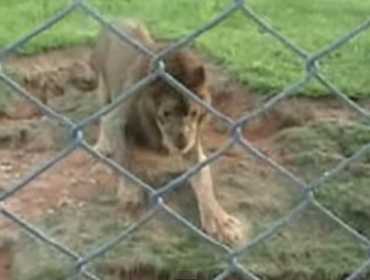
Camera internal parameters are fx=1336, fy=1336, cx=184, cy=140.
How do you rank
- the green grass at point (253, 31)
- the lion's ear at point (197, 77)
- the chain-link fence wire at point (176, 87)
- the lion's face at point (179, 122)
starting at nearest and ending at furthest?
1. the chain-link fence wire at point (176, 87)
2. the lion's ear at point (197, 77)
3. the lion's face at point (179, 122)
4. the green grass at point (253, 31)

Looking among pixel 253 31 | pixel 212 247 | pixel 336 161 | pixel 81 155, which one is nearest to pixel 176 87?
pixel 212 247

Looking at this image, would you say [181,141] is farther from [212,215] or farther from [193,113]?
[212,215]

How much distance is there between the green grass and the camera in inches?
225

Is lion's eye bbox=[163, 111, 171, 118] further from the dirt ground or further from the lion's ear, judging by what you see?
the dirt ground

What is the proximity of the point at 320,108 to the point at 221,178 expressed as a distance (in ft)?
2.46

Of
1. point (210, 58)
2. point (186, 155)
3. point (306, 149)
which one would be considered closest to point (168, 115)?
point (186, 155)

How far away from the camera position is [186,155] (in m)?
4.78

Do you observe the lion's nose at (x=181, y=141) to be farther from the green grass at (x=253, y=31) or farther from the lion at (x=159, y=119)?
the green grass at (x=253, y=31)

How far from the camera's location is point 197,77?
4.42 metres

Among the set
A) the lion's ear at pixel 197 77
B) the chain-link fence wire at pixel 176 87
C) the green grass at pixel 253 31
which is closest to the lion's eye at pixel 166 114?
the lion's ear at pixel 197 77

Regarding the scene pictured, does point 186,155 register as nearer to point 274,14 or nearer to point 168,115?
point 168,115

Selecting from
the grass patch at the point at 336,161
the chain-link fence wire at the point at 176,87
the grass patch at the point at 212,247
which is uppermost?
the grass patch at the point at 336,161

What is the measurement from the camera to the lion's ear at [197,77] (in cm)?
439

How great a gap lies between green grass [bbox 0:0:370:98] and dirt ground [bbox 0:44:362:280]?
102 millimetres
